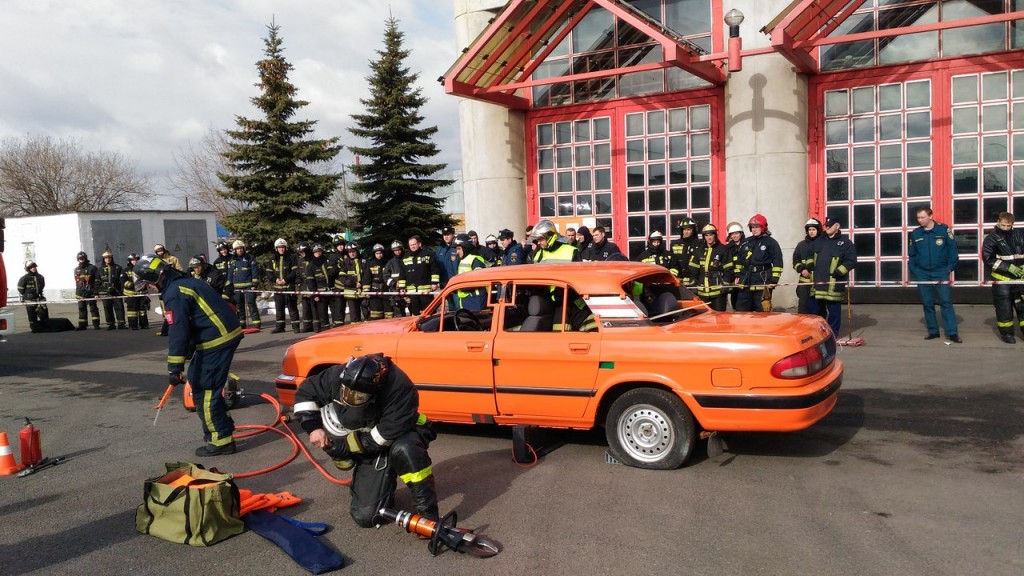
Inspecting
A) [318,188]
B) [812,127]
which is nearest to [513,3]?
[812,127]

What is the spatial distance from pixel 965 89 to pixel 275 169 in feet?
56.4

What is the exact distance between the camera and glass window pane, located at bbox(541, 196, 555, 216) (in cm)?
1725

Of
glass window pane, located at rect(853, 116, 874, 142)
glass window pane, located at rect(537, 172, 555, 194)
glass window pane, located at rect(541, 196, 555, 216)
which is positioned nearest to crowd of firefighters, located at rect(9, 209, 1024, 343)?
glass window pane, located at rect(853, 116, 874, 142)

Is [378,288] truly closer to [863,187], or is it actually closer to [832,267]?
[832,267]

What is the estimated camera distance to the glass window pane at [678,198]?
15.8 m

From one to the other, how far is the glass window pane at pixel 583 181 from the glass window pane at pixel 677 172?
1.91 metres

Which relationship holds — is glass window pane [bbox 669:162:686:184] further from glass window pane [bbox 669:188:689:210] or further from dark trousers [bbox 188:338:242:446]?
dark trousers [bbox 188:338:242:446]

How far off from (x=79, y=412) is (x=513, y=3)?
10323 mm

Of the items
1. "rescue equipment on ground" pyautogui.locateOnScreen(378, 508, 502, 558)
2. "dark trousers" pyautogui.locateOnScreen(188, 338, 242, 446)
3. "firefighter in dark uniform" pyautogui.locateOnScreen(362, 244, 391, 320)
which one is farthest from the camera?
"firefighter in dark uniform" pyautogui.locateOnScreen(362, 244, 391, 320)

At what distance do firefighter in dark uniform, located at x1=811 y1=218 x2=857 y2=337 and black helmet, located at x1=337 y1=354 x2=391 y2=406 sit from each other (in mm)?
7850

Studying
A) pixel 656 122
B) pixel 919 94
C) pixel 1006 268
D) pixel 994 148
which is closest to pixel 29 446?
pixel 1006 268

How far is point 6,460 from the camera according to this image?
6270mm

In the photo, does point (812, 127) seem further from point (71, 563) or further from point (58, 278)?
point (58, 278)

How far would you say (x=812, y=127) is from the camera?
14.5m
